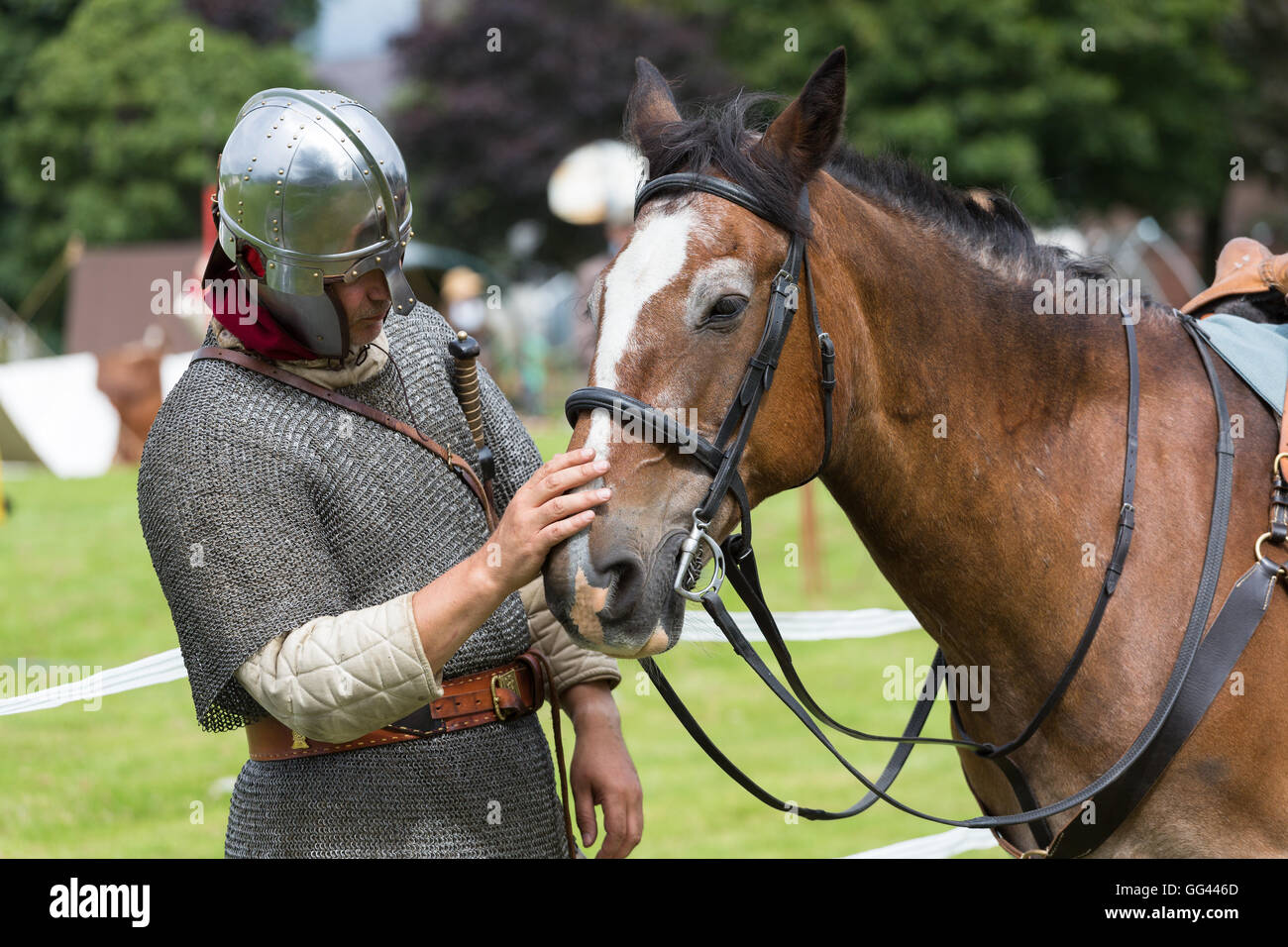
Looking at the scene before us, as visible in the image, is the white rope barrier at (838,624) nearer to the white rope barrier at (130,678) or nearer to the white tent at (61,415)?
the white rope barrier at (130,678)

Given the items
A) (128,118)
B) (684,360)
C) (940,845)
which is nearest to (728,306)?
(684,360)

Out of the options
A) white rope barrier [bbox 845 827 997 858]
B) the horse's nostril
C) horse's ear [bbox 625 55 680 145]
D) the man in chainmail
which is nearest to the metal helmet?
the man in chainmail

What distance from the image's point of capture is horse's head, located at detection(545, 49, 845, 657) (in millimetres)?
2363

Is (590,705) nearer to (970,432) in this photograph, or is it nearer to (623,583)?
(623,583)

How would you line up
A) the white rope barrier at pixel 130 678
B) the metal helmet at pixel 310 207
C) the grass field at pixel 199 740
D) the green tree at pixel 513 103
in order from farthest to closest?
the green tree at pixel 513 103, the grass field at pixel 199 740, the white rope barrier at pixel 130 678, the metal helmet at pixel 310 207

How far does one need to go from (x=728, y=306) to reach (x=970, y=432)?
68 cm

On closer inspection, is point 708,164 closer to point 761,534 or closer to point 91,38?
point 761,534

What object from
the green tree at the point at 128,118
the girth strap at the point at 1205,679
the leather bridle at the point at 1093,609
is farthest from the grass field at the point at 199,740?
the green tree at the point at 128,118

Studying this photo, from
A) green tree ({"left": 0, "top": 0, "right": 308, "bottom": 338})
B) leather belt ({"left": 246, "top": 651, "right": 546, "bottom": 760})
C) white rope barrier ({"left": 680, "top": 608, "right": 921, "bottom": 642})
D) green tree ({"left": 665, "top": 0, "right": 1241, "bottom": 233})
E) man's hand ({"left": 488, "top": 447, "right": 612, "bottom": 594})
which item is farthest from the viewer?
green tree ({"left": 0, "top": 0, "right": 308, "bottom": 338})

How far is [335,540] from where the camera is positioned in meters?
2.62

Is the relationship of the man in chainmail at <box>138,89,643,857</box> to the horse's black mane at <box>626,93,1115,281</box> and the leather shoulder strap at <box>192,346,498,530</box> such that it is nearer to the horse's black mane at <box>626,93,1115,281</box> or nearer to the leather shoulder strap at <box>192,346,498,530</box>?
the leather shoulder strap at <box>192,346,498,530</box>

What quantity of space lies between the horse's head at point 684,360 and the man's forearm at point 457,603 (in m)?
0.11

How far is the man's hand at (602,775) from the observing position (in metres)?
2.84
